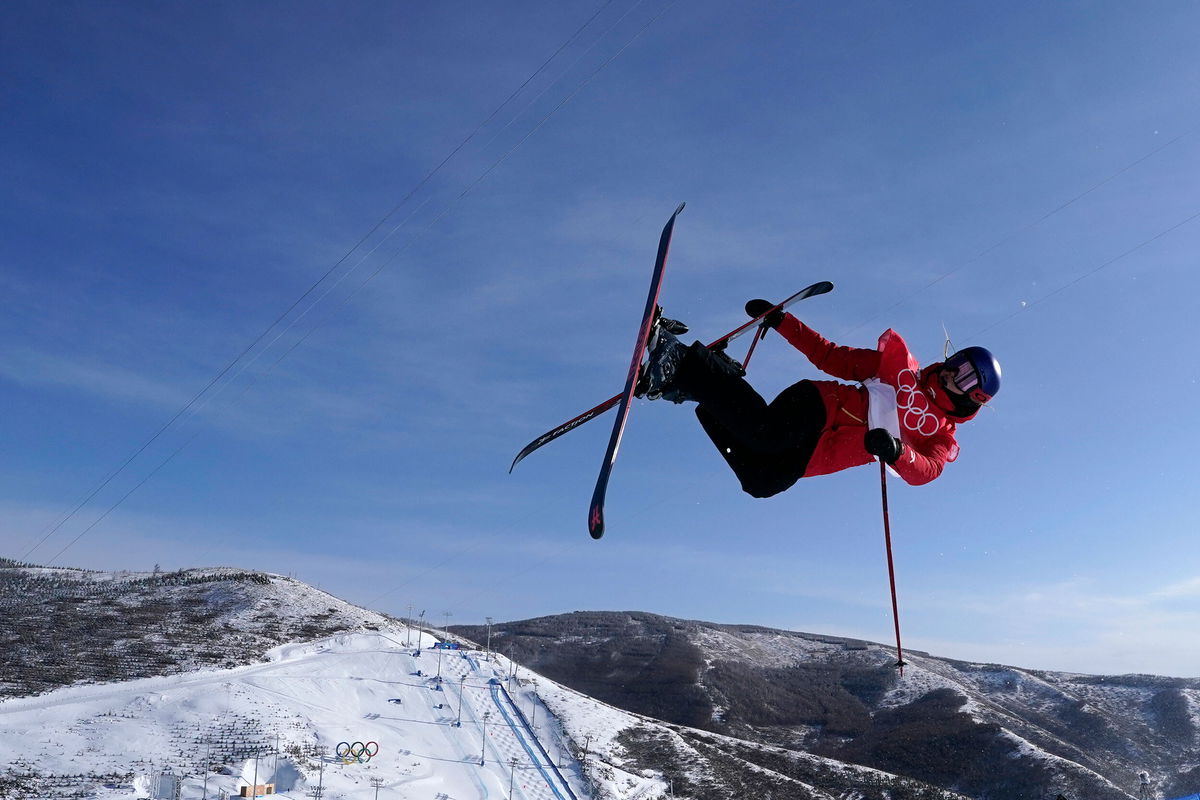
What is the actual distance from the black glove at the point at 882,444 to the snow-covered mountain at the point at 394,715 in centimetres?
3358

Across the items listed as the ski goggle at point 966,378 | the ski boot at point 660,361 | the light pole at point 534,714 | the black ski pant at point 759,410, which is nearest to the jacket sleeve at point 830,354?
the black ski pant at point 759,410

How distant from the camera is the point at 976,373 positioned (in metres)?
7.18

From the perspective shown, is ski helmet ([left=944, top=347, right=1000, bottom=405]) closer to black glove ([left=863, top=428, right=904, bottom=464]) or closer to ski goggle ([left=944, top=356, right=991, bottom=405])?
ski goggle ([left=944, top=356, right=991, bottom=405])

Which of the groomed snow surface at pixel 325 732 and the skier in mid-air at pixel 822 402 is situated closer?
the skier in mid-air at pixel 822 402

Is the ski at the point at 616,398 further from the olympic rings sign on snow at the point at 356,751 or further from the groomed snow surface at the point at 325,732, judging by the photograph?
the olympic rings sign on snow at the point at 356,751

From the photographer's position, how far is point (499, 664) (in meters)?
62.2

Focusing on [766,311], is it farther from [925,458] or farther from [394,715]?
[394,715]

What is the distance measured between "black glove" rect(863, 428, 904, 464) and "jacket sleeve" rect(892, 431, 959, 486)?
200mm

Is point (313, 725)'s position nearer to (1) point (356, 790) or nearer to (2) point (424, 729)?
(2) point (424, 729)

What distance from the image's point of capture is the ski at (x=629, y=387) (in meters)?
6.66

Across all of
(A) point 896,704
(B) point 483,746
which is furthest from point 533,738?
(A) point 896,704

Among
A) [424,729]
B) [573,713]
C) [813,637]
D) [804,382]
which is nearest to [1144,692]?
[813,637]

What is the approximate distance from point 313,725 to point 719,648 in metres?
84.3

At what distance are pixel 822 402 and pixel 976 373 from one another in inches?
57.0
